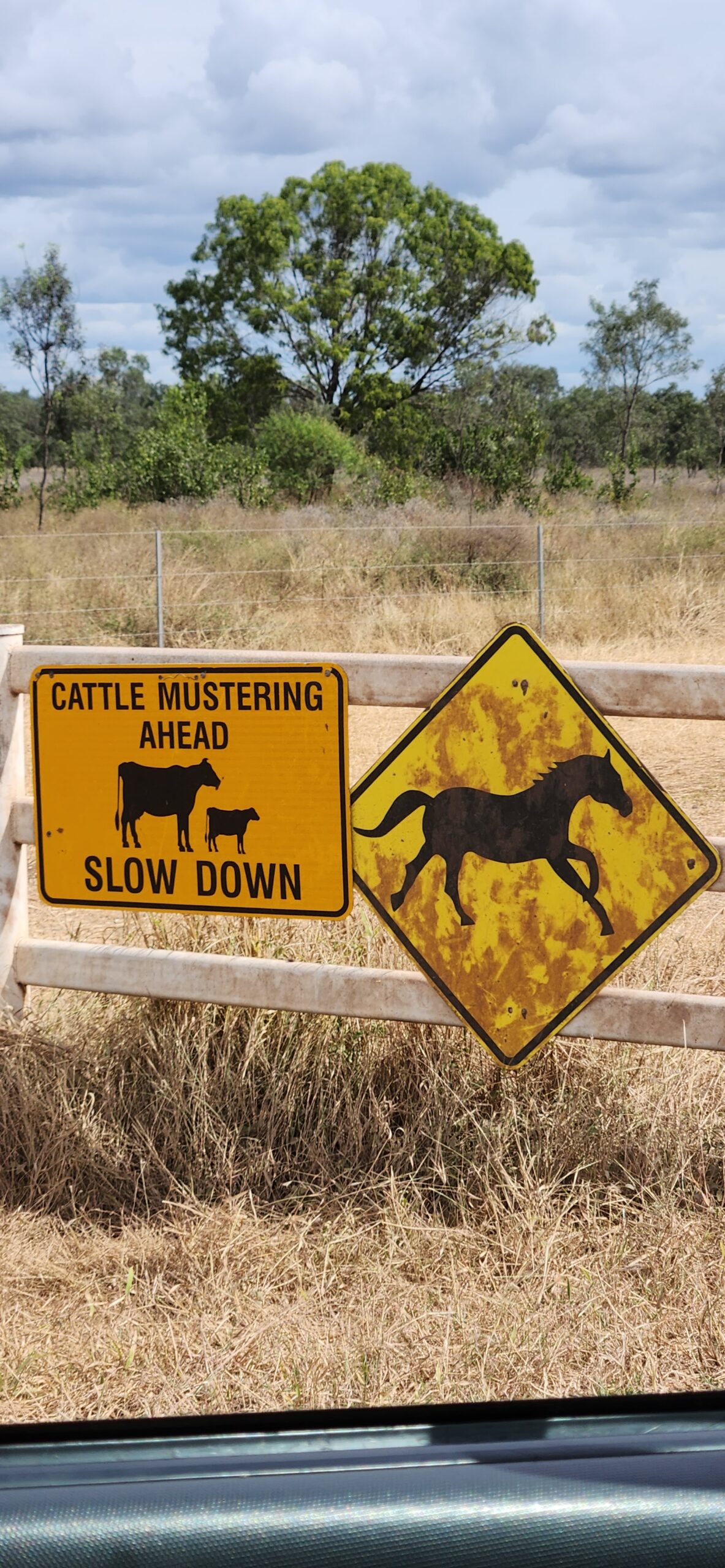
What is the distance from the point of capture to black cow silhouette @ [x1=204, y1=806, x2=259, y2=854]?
10.6 ft

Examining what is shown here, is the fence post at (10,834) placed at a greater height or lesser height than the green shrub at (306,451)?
lesser

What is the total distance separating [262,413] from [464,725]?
40.7m

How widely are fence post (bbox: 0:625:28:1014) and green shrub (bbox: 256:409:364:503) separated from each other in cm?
2415

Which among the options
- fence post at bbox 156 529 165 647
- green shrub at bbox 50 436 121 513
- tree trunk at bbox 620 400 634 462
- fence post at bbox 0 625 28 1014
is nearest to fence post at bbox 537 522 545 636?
fence post at bbox 156 529 165 647

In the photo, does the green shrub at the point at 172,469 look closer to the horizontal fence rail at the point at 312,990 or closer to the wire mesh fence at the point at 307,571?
the wire mesh fence at the point at 307,571

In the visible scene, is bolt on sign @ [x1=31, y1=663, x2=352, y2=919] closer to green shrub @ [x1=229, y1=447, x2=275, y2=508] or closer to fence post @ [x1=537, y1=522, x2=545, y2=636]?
fence post @ [x1=537, y1=522, x2=545, y2=636]

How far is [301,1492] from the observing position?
93 centimetres

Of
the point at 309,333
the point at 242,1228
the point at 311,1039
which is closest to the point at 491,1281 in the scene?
the point at 242,1228

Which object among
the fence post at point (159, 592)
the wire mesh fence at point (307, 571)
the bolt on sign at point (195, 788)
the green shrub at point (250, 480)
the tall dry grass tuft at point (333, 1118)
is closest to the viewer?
the tall dry grass tuft at point (333, 1118)

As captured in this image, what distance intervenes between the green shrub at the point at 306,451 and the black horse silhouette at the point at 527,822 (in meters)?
24.6

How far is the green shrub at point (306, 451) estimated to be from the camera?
28.3 metres

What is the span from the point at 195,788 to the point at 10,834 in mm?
554

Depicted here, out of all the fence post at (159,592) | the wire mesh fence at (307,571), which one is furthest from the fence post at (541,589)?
the fence post at (159,592)

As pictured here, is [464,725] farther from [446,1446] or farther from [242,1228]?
[446,1446]
